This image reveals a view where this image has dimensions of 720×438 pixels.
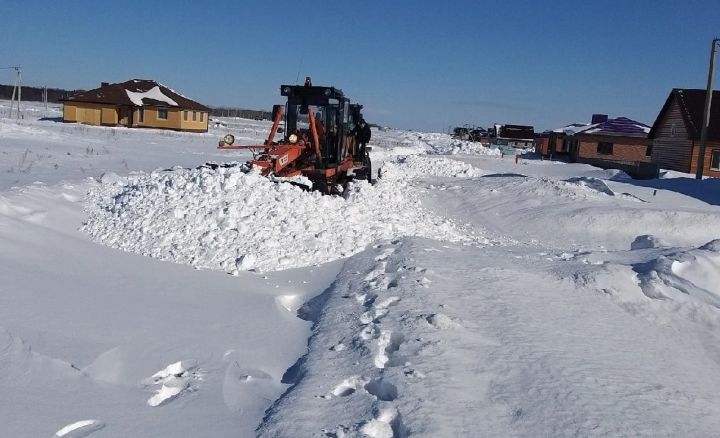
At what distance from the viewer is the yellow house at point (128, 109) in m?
48.3

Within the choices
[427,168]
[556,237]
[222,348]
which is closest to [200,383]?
[222,348]

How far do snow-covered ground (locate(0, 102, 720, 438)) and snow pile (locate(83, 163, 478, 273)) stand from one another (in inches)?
1.7

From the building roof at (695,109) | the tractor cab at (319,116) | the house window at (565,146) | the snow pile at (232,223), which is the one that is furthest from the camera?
the house window at (565,146)

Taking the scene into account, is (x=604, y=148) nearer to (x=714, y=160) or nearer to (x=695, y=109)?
(x=695, y=109)

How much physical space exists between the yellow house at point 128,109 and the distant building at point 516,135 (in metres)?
39.5

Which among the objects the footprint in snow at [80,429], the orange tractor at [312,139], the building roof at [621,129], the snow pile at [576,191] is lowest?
the footprint in snow at [80,429]

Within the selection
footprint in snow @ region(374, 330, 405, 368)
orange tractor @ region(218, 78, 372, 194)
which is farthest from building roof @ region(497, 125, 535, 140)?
footprint in snow @ region(374, 330, 405, 368)

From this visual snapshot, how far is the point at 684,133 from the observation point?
33.0m

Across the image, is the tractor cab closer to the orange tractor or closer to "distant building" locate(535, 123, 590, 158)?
the orange tractor

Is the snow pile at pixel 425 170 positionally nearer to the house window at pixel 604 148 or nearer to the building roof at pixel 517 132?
the house window at pixel 604 148

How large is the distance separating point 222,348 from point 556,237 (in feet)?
31.0

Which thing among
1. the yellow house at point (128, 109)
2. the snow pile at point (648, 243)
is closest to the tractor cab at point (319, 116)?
the snow pile at point (648, 243)

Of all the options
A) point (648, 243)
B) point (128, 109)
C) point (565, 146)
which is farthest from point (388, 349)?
point (565, 146)

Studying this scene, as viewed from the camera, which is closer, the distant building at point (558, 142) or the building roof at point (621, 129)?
the building roof at point (621, 129)
